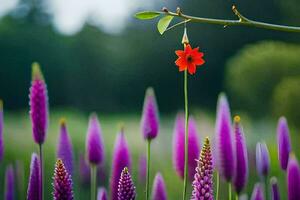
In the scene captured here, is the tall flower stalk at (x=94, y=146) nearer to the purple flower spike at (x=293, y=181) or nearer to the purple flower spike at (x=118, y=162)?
the purple flower spike at (x=118, y=162)

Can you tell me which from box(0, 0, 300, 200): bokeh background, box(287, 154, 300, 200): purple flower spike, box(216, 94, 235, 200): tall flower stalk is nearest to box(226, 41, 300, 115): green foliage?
box(0, 0, 300, 200): bokeh background

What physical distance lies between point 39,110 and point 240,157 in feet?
1.11

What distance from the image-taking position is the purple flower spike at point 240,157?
3.93ft

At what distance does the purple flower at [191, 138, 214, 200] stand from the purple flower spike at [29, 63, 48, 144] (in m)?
0.32

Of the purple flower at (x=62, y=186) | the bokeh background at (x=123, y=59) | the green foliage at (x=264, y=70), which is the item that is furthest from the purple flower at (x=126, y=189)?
the bokeh background at (x=123, y=59)

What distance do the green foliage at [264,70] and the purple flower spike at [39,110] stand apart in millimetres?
6773

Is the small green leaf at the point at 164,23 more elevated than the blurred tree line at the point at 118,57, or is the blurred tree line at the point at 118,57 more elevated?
the blurred tree line at the point at 118,57

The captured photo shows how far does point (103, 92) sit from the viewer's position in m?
15.2

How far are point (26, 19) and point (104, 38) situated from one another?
1.74 metres

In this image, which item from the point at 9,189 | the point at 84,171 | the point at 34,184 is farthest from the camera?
the point at 84,171

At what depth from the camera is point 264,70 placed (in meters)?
8.41

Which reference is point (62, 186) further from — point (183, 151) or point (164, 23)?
point (183, 151)

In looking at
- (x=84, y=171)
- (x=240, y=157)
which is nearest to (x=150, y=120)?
(x=240, y=157)

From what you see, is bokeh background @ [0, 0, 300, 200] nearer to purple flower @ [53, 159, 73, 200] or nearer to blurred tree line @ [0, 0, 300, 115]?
blurred tree line @ [0, 0, 300, 115]
